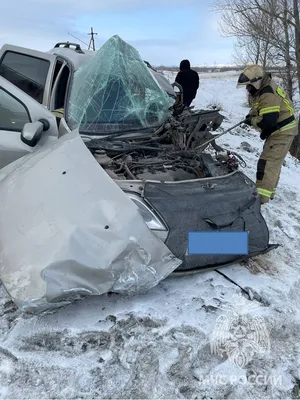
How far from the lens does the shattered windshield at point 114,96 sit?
456 centimetres

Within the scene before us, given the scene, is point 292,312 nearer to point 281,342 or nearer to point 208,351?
point 281,342

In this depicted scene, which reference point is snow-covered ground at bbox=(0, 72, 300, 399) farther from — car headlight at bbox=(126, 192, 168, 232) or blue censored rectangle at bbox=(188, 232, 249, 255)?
car headlight at bbox=(126, 192, 168, 232)

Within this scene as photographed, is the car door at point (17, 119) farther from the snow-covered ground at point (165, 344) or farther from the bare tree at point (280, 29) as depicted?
the bare tree at point (280, 29)

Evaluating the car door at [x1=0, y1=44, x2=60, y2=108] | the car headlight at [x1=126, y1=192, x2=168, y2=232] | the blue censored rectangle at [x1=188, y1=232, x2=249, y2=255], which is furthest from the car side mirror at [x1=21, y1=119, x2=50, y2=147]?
the car door at [x1=0, y1=44, x2=60, y2=108]

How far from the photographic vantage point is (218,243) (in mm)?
3152

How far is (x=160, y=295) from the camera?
10.1ft

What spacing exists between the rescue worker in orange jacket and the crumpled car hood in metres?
2.66

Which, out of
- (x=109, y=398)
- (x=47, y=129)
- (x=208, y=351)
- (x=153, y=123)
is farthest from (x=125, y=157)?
(x=109, y=398)

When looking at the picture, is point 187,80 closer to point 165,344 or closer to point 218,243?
point 218,243

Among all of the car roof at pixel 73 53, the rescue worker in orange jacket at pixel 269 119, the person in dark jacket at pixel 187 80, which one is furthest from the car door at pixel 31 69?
the person in dark jacket at pixel 187 80

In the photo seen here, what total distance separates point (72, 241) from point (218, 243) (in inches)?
44.0

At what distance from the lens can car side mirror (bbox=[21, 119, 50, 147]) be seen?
3.45 meters

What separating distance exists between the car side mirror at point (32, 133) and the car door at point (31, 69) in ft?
5.87

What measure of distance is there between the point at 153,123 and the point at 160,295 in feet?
7.61
